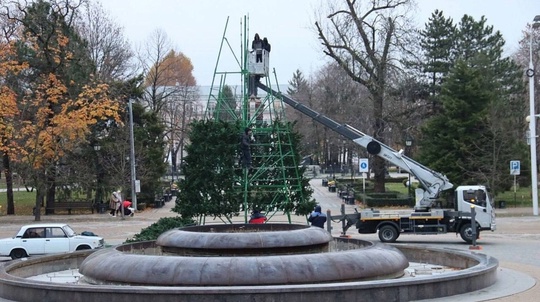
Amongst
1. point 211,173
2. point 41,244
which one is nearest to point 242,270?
point 41,244

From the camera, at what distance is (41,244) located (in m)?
26.9

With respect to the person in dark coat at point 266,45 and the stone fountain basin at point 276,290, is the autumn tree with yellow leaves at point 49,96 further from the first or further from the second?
the stone fountain basin at point 276,290

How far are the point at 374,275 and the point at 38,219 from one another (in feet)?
104

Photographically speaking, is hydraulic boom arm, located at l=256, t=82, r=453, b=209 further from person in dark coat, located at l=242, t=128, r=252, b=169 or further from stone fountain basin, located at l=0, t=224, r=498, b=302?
stone fountain basin, located at l=0, t=224, r=498, b=302

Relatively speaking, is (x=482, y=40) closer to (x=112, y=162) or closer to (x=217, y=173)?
(x=112, y=162)

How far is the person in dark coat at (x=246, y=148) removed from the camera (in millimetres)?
28203

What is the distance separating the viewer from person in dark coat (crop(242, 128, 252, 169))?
28203 millimetres

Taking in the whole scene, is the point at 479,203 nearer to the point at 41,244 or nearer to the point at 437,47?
the point at 41,244

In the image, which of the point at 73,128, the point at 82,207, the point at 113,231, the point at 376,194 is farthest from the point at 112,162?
the point at 376,194

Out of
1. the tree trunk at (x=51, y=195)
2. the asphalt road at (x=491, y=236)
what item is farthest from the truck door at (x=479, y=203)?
the tree trunk at (x=51, y=195)

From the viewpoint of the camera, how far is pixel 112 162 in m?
51.4

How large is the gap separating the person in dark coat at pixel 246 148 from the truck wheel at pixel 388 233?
5.90 m

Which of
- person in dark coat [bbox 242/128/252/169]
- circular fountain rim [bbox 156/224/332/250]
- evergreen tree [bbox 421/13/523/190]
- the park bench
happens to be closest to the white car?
person in dark coat [bbox 242/128/252/169]

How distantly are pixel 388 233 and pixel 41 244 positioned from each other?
511 inches
